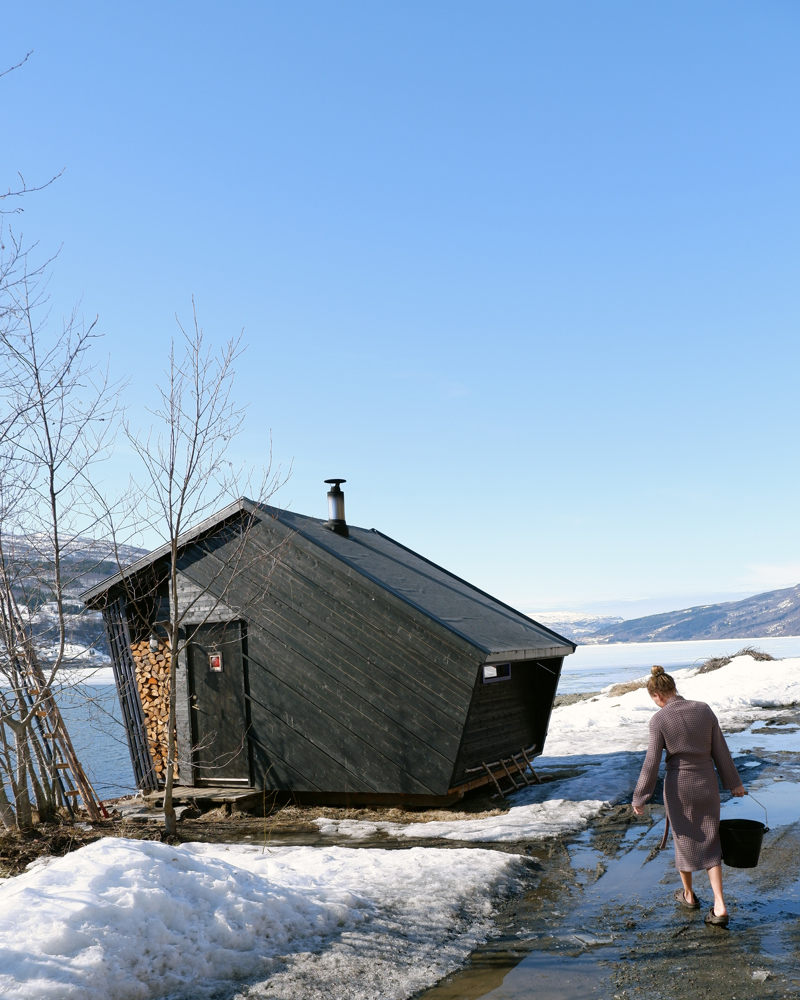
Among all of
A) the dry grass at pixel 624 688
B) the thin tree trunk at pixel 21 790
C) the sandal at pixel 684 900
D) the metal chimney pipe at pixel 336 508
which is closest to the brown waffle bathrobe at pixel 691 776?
the sandal at pixel 684 900

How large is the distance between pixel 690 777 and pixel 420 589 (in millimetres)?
6799

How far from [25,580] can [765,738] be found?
13.4 meters

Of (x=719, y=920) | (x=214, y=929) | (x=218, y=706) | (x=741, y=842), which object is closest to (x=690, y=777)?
(x=741, y=842)

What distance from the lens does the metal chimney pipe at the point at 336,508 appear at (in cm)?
1394

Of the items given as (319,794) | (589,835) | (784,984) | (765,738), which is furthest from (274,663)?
(765,738)

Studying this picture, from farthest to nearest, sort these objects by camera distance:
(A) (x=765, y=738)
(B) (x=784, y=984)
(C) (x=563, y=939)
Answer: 1. (A) (x=765, y=738)
2. (C) (x=563, y=939)
3. (B) (x=784, y=984)

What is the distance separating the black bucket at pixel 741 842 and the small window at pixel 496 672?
18.2 feet

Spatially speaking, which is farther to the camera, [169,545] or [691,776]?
[169,545]

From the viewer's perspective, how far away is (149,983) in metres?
4.45

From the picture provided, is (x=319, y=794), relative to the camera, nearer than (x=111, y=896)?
No

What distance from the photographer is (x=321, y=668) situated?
442 inches

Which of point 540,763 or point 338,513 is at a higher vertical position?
point 338,513

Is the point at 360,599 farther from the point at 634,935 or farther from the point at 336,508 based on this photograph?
the point at 634,935

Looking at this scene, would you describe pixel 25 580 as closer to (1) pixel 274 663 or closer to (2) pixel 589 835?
(1) pixel 274 663
